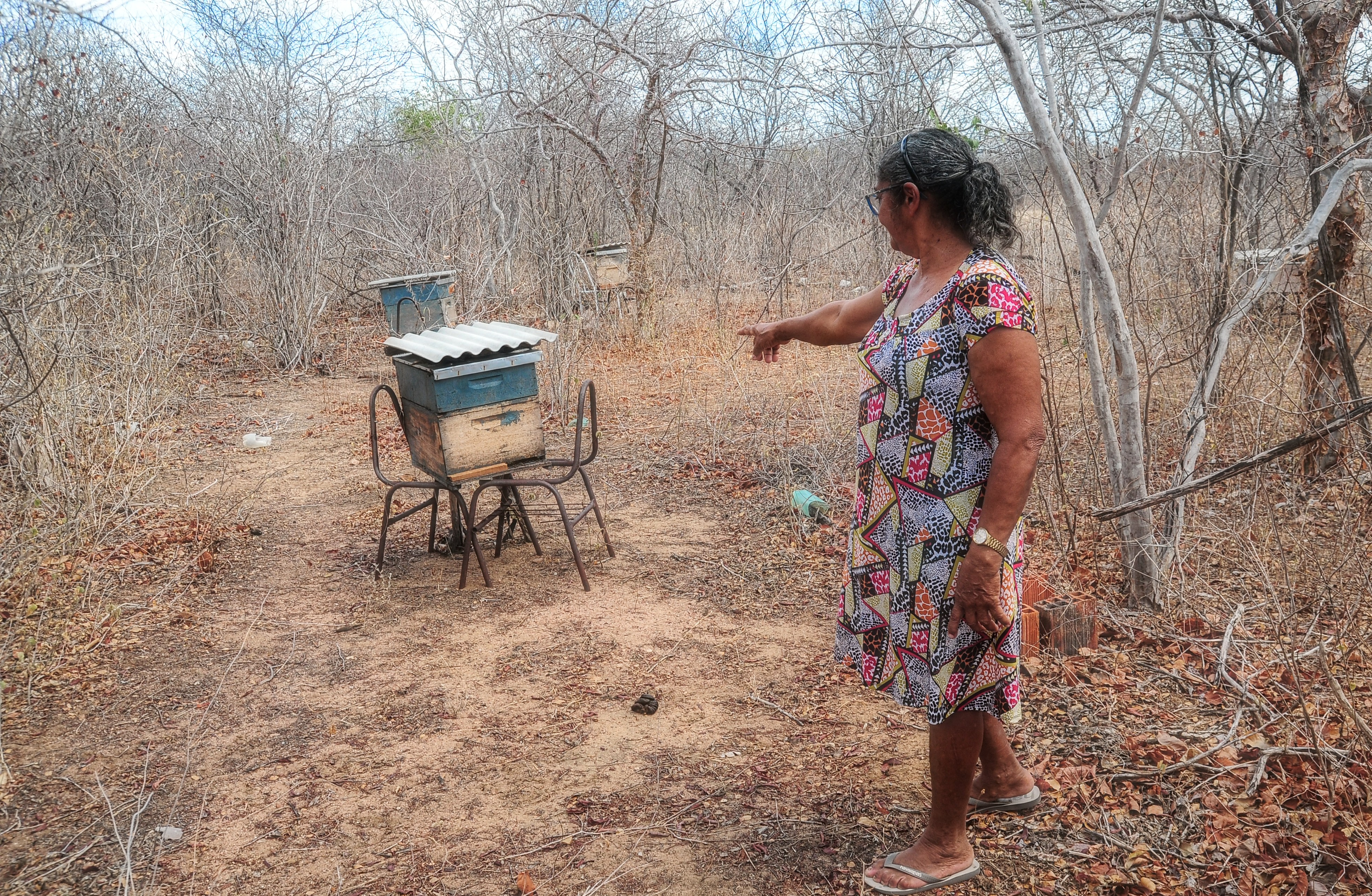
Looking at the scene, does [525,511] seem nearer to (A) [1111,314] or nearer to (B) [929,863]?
(A) [1111,314]

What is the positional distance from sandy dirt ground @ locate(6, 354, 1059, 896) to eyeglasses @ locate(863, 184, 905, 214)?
1.67 meters

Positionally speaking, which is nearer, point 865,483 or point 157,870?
point 865,483

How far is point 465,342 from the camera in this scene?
14.6ft

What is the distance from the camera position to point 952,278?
83.7 inches

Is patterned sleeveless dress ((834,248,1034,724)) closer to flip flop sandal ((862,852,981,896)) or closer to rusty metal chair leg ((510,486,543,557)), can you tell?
flip flop sandal ((862,852,981,896))

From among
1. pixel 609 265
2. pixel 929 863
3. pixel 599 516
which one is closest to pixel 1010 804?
pixel 929 863

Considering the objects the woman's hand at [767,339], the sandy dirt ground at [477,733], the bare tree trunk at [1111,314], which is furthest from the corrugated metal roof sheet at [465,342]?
the bare tree trunk at [1111,314]

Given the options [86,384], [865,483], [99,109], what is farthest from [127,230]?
[865,483]

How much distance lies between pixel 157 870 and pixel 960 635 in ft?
7.27

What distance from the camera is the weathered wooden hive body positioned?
439cm

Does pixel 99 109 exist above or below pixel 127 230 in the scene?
above

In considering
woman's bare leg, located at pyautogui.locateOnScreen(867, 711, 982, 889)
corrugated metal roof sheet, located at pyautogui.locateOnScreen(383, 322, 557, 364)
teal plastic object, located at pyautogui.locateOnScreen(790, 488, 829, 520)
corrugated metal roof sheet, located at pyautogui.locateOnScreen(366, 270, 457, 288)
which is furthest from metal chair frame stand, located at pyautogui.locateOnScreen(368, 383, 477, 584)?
corrugated metal roof sheet, located at pyautogui.locateOnScreen(366, 270, 457, 288)

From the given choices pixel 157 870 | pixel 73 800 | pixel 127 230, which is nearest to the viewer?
pixel 157 870

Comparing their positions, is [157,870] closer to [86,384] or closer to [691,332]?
[86,384]
